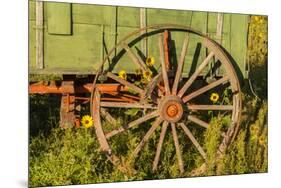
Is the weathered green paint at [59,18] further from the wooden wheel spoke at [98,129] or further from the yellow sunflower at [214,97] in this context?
the yellow sunflower at [214,97]

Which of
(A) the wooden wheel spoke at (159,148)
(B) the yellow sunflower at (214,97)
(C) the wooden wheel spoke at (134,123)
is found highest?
(B) the yellow sunflower at (214,97)

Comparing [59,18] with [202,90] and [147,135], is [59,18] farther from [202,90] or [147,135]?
[202,90]

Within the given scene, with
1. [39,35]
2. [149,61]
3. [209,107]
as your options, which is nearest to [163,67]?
[149,61]

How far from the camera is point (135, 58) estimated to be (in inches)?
175

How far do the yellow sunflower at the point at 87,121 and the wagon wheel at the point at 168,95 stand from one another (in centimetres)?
6

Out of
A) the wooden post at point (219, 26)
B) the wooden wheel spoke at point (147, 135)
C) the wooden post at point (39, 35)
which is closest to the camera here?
the wooden post at point (39, 35)

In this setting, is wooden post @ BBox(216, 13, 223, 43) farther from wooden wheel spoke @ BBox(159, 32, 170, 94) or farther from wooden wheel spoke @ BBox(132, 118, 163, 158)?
wooden wheel spoke @ BBox(132, 118, 163, 158)

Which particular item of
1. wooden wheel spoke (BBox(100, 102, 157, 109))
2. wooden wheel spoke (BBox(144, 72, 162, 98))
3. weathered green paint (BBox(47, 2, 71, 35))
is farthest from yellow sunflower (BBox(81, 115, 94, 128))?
weathered green paint (BBox(47, 2, 71, 35))

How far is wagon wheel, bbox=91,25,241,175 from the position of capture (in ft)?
14.6

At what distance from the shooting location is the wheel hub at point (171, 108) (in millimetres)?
4574

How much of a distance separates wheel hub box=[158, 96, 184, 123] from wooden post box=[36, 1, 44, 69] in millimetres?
1092

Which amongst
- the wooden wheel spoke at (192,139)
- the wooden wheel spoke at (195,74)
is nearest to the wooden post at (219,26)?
the wooden wheel spoke at (195,74)

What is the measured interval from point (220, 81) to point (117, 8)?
1139 mm
